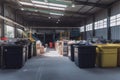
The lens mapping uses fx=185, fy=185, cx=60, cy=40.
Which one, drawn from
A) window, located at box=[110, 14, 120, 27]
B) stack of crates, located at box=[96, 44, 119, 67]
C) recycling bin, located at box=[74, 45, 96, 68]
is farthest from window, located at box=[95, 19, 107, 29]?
recycling bin, located at box=[74, 45, 96, 68]

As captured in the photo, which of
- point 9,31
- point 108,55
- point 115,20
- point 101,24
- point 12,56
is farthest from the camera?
point 9,31

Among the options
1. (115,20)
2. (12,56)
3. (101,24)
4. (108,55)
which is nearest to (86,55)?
(108,55)

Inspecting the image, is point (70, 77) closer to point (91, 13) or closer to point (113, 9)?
point (113, 9)

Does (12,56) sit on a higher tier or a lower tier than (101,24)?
lower

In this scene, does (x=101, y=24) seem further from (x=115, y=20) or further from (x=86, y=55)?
(x=86, y=55)

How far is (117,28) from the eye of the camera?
492 inches

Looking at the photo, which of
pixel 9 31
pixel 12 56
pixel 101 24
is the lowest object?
pixel 12 56

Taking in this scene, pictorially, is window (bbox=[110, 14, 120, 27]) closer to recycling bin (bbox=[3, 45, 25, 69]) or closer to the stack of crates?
the stack of crates

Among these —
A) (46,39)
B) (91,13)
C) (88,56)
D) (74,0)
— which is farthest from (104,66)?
(46,39)

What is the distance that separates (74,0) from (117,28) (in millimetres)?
3541

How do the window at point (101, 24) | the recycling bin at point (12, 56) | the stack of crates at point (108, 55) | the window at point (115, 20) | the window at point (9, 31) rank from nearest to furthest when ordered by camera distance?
the recycling bin at point (12, 56) → the stack of crates at point (108, 55) → the window at point (115, 20) → the window at point (101, 24) → the window at point (9, 31)

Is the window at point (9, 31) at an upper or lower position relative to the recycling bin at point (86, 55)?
upper

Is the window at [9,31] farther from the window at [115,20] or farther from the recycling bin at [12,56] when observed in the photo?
the recycling bin at [12,56]

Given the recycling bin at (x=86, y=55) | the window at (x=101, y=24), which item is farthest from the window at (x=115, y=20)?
the recycling bin at (x=86, y=55)
